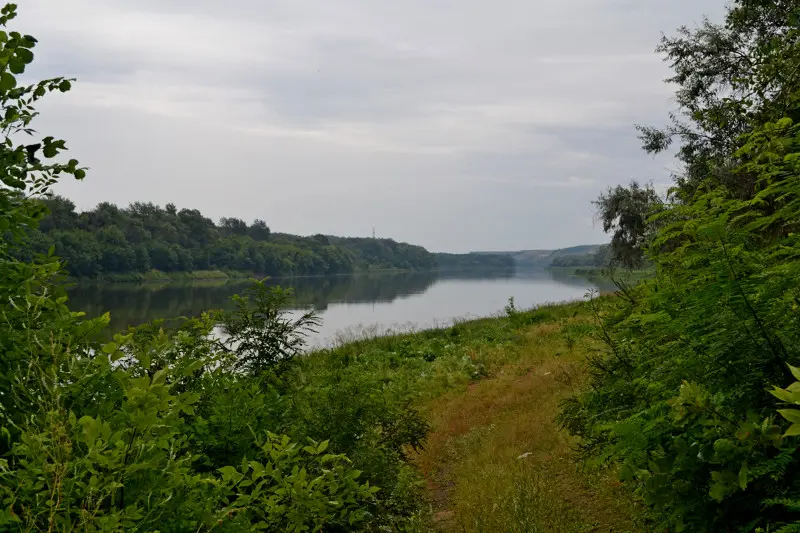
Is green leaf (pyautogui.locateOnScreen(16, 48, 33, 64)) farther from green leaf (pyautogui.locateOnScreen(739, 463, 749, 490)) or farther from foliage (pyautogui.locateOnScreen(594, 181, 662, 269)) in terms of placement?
foliage (pyautogui.locateOnScreen(594, 181, 662, 269))

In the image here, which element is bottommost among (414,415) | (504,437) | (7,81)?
(504,437)

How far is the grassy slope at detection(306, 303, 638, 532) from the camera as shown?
5.14m

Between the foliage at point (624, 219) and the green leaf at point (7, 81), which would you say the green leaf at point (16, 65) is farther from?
the foliage at point (624, 219)

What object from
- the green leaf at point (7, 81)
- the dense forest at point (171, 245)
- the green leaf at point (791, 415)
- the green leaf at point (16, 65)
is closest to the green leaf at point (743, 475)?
the green leaf at point (791, 415)

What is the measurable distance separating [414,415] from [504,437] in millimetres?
2456

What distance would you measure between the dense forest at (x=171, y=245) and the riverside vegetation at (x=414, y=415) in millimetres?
49834

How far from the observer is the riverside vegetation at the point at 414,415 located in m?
2.01

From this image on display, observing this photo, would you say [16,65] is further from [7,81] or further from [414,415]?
[414,415]

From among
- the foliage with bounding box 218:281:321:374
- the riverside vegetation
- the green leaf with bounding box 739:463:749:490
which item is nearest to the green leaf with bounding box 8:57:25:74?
the riverside vegetation

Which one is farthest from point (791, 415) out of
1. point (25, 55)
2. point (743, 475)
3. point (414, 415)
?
point (414, 415)

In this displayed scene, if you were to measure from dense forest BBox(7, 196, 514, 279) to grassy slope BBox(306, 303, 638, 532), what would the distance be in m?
44.8

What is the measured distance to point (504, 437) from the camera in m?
8.01

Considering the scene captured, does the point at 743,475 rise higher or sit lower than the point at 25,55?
lower

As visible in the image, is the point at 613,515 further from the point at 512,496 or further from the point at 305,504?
the point at 305,504
